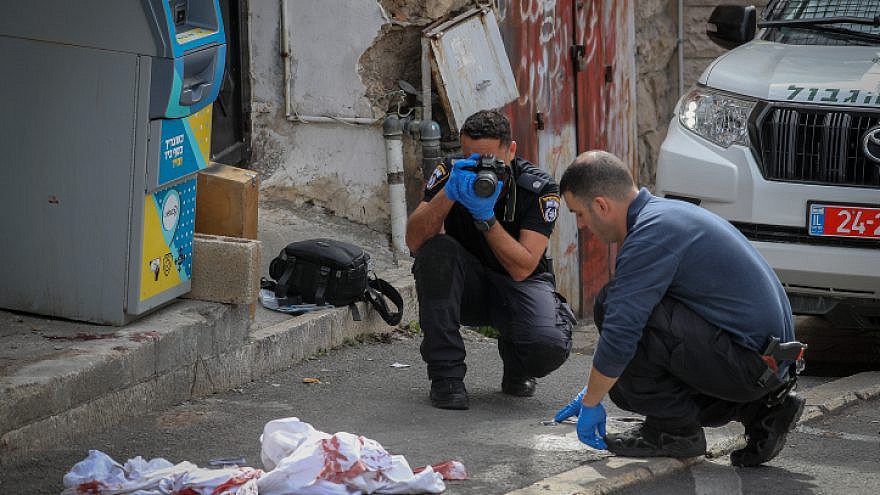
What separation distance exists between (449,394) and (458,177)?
900 millimetres

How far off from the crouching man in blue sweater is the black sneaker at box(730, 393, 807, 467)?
0.05 m

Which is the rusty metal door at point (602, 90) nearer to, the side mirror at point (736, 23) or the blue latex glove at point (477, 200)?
the side mirror at point (736, 23)

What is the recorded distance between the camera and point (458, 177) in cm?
494

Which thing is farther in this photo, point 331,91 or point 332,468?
point 331,91

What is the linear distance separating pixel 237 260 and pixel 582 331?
4.36 meters

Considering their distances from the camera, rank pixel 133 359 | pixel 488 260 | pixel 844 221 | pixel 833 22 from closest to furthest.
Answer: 1. pixel 133 359
2. pixel 488 260
3. pixel 844 221
4. pixel 833 22

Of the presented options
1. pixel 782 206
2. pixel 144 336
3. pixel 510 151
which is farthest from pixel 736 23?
pixel 144 336

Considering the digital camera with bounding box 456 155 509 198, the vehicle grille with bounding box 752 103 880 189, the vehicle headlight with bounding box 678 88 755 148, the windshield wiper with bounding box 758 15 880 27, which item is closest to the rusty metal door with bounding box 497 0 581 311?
the windshield wiper with bounding box 758 15 880 27

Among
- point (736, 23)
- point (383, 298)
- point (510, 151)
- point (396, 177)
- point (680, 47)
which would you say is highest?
point (736, 23)

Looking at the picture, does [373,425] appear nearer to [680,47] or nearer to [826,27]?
[826,27]

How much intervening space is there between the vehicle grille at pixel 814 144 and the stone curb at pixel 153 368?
2162 millimetres

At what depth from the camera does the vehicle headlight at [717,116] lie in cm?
625

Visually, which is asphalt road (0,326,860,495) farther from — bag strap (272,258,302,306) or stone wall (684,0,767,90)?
stone wall (684,0,767,90)

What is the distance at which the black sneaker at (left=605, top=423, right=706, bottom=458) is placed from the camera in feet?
14.2
